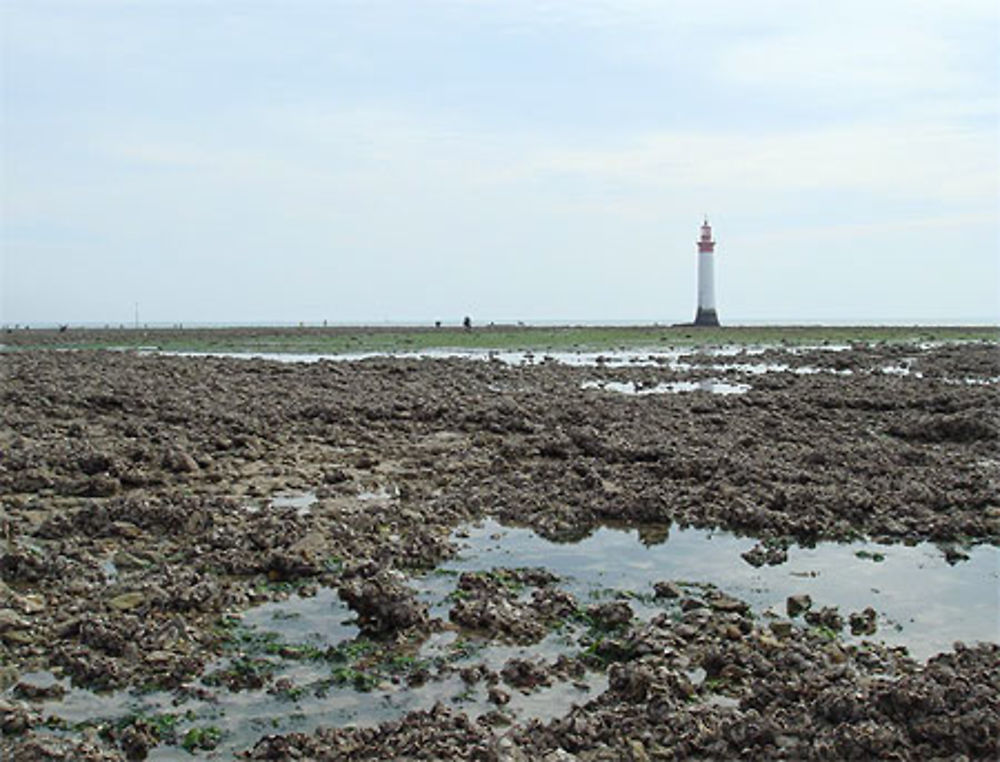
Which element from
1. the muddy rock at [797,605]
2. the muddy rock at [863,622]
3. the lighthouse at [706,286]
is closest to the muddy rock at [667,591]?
the muddy rock at [797,605]

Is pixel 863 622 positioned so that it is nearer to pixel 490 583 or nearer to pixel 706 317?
pixel 490 583

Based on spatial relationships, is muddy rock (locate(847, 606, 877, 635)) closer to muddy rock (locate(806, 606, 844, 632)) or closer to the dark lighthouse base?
muddy rock (locate(806, 606, 844, 632))

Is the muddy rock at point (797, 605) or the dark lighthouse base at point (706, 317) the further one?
the dark lighthouse base at point (706, 317)

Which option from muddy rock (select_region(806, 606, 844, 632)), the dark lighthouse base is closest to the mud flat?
muddy rock (select_region(806, 606, 844, 632))

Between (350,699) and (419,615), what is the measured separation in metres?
1.36

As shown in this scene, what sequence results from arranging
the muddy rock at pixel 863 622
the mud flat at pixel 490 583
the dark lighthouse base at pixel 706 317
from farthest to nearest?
the dark lighthouse base at pixel 706 317, the muddy rock at pixel 863 622, the mud flat at pixel 490 583

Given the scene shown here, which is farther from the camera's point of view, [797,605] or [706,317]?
[706,317]

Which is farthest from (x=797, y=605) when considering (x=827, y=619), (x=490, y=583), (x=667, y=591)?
(x=490, y=583)

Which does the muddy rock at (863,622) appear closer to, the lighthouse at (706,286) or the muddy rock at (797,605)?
the muddy rock at (797,605)

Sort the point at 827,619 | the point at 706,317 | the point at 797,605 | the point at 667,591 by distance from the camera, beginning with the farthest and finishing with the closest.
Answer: the point at 706,317 < the point at 667,591 < the point at 797,605 < the point at 827,619

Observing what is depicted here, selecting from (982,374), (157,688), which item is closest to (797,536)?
(157,688)

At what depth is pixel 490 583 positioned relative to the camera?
29.5 ft

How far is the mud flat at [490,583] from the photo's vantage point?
19.9 feet

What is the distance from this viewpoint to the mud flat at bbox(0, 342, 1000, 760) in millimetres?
6074
